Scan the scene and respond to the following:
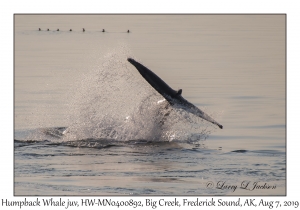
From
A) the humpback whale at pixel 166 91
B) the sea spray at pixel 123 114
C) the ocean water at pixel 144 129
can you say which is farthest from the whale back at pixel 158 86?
the ocean water at pixel 144 129

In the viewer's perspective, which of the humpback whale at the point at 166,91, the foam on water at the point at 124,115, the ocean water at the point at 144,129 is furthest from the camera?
the foam on water at the point at 124,115

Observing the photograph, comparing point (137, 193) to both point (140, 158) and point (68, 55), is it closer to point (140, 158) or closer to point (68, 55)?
point (140, 158)

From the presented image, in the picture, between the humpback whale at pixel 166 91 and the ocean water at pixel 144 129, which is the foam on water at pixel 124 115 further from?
the humpback whale at pixel 166 91

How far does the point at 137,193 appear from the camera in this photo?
1728 cm

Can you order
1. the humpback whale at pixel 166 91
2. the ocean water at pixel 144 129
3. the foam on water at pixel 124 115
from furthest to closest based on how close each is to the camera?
the foam on water at pixel 124 115
the humpback whale at pixel 166 91
the ocean water at pixel 144 129

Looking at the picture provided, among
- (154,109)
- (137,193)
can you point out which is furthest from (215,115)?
(137,193)

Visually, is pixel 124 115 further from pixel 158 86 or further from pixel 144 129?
pixel 158 86

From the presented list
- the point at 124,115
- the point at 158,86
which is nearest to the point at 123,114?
the point at 124,115

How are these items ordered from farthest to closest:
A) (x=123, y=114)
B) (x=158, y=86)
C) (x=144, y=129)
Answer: (x=123, y=114), (x=144, y=129), (x=158, y=86)

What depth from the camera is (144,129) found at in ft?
76.3

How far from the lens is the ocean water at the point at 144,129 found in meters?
18.2

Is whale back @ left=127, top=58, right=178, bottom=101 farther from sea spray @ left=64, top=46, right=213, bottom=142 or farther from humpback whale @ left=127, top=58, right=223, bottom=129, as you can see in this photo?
sea spray @ left=64, top=46, right=213, bottom=142

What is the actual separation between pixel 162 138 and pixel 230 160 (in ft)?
11.3
